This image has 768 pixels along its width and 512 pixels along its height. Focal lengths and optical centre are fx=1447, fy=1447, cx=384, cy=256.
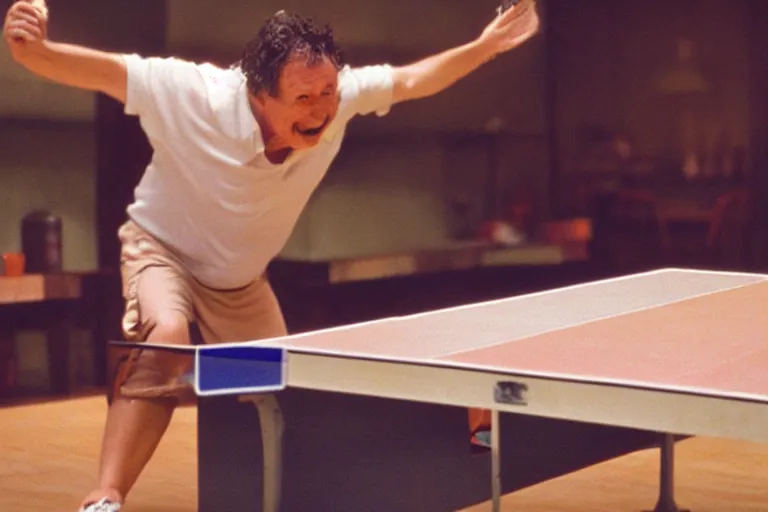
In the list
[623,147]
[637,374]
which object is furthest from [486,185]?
[637,374]

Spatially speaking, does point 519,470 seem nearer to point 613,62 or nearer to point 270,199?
point 270,199

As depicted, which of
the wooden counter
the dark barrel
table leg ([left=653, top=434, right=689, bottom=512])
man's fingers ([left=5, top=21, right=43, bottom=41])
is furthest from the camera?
the dark barrel

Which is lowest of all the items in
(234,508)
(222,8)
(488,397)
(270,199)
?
(234,508)

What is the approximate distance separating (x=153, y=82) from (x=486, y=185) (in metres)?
3.93

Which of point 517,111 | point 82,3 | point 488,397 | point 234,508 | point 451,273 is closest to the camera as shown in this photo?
point 488,397

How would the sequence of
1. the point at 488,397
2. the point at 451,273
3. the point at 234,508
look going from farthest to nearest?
1. the point at 451,273
2. the point at 234,508
3. the point at 488,397

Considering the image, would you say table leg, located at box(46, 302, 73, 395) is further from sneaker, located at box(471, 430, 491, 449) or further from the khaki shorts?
sneaker, located at box(471, 430, 491, 449)

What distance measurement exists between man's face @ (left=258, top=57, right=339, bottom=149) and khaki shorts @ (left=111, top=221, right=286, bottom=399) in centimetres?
45

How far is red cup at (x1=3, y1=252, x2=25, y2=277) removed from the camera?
5.47 meters

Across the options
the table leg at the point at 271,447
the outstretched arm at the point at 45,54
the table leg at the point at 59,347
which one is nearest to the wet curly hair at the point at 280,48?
the outstretched arm at the point at 45,54

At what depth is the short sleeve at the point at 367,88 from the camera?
3391 mm

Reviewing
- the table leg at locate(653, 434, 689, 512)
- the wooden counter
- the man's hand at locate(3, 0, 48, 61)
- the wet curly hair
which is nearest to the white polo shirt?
the wet curly hair

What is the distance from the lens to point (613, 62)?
24.9 feet

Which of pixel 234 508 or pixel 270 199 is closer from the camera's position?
pixel 234 508
